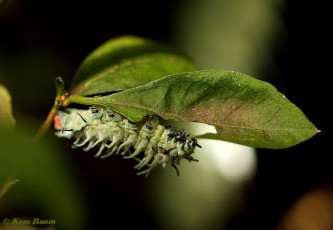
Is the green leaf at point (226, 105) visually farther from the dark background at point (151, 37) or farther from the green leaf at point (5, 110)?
the dark background at point (151, 37)

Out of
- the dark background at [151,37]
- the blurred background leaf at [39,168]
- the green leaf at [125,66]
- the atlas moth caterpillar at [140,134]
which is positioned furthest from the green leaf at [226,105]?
the dark background at [151,37]

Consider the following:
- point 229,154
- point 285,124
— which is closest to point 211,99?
point 285,124

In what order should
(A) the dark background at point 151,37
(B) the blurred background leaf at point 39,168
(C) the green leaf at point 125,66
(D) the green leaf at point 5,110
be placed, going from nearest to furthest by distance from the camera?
(B) the blurred background leaf at point 39,168 → (D) the green leaf at point 5,110 → (C) the green leaf at point 125,66 → (A) the dark background at point 151,37

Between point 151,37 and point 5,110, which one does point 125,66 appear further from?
point 151,37

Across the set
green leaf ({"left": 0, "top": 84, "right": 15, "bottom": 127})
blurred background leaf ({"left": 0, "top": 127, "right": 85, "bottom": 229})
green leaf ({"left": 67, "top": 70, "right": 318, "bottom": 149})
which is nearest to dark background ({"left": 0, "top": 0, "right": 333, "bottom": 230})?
green leaf ({"left": 0, "top": 84, "right": 15, "bottom": 127})

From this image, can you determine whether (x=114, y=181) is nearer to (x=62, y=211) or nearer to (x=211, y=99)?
(x=211, y=99)

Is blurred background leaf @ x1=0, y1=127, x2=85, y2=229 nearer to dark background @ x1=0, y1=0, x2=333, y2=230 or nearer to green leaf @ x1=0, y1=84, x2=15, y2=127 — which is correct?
green leaf @ x1=0, y1=84, x2=15, y2=127

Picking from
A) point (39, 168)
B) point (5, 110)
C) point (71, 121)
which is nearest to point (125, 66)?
point (71, 121)
